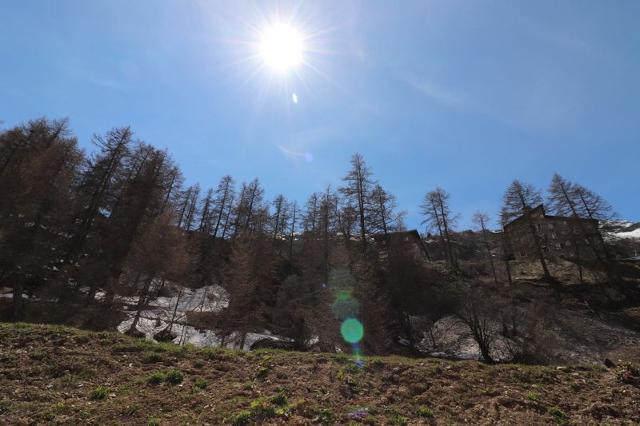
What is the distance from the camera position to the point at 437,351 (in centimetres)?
2633

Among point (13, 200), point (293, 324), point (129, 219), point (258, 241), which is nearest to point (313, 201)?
point (258, 241)

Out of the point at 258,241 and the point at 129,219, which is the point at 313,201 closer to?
the point at 258,241

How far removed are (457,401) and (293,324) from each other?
21.2 metres

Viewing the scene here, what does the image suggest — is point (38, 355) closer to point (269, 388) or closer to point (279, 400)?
point (269, 388)

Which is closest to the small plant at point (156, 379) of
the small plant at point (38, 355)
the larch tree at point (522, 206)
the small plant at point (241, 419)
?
the small plant at point (241, 419)

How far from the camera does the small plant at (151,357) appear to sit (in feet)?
35.4

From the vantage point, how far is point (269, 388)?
949 cm

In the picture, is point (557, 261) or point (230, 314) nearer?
point (230, 314)

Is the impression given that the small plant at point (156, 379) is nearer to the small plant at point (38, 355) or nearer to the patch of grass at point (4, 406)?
the patch of grass at point (4, 406)

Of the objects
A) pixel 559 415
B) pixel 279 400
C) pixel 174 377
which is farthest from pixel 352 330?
pixel 174 377

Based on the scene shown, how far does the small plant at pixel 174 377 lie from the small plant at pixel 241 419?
2898 millimetres

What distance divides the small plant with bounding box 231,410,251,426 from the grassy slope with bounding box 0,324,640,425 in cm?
2

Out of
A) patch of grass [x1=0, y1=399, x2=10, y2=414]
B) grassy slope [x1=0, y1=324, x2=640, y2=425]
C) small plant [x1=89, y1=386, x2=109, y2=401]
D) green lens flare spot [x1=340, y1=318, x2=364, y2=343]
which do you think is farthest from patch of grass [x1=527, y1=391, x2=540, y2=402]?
patch of grass [x1=0, y1=399, x2=10, y2=414]

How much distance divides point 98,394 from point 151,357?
2.68 meters
